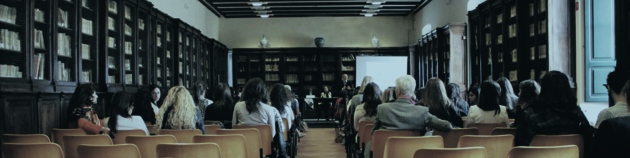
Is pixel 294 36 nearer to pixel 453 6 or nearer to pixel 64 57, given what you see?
pixel 453 6

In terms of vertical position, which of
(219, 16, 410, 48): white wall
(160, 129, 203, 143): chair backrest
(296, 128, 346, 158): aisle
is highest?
(219, 16, 410, 48): white wall

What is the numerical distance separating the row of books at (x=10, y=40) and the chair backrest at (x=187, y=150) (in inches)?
114

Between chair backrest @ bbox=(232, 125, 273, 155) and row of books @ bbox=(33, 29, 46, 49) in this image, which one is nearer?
chair backrest @ bbox=(232, 125, 273, 155)

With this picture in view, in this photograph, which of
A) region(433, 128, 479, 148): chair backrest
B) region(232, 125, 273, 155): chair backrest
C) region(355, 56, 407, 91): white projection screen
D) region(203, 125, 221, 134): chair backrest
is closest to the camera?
region(433, 128, 479, 148): chair backrest

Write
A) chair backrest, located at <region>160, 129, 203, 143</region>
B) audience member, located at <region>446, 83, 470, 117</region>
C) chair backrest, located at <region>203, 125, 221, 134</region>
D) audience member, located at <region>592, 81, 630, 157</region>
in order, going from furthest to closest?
audience member, located at <region>446, 83, 470, 117</region> < chair backrest, located at <region>203, 125, 221, 134</region> < chair backrest, located at <region>160, 129, 203, 143</region> < audience member, located at <region>592, 81, 630, 157</region>

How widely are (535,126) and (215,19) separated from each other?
12.5 meters

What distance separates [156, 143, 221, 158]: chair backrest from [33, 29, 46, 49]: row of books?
3.23m

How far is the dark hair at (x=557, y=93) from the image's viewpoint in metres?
2.59

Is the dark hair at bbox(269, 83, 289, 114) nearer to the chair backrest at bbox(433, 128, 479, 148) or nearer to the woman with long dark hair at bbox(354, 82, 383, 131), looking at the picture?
the woman with long dark hair at bbox(354, 82, 383, 131)

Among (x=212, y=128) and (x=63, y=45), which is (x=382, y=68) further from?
(x=212, y=128)

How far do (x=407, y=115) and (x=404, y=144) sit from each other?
531 mm

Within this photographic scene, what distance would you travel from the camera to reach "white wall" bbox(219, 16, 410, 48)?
14.7 m

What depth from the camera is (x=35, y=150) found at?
250 centimetres

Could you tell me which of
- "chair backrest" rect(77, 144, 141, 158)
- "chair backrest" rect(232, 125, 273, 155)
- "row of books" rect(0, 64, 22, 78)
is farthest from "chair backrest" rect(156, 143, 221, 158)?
"row of books" rect(0, 64, 22, 78)
